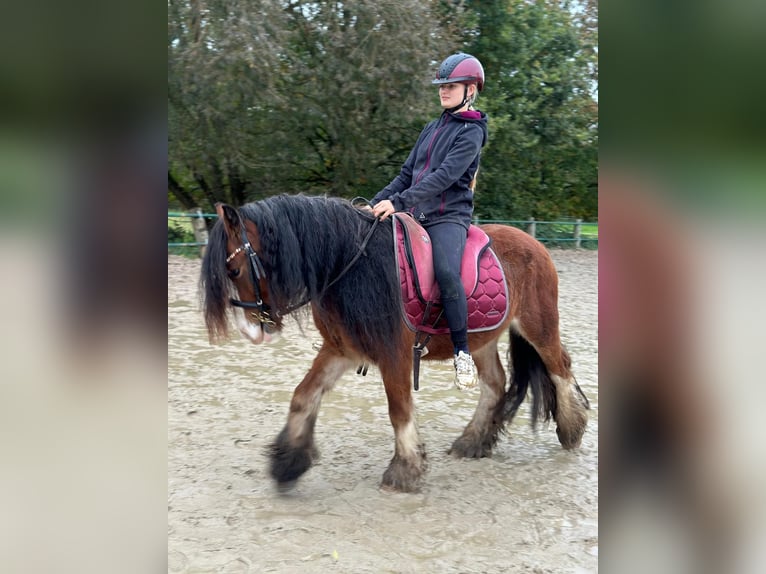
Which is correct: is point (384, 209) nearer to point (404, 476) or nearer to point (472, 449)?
point (404, 476)

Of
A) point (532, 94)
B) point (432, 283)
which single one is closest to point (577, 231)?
point (532, 94)

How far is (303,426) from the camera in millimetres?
3463

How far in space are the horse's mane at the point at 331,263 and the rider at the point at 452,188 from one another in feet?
0.64

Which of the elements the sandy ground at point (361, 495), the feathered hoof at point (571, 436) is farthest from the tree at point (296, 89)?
the feathered hoof at point (571, 436)

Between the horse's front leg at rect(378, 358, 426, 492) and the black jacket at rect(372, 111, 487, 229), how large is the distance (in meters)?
0.85

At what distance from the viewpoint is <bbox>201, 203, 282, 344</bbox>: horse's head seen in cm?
287

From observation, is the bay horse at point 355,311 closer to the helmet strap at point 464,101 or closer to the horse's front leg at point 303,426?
the horse's front leg at point 303,426

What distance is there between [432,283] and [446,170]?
0.60m

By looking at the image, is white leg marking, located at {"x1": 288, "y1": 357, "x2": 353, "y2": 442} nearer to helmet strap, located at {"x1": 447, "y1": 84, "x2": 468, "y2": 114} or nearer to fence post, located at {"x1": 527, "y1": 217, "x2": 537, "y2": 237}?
helmet strap, located at {"x1": 447, "y1": 84, "x2": 468, "y2": 114}
